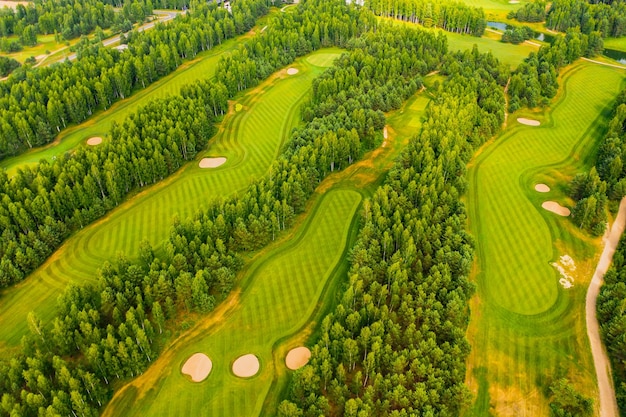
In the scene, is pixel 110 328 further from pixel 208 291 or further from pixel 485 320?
pixel 485 320

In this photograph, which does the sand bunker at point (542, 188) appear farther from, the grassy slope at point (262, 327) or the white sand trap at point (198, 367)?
the white sand trap at point (198, 367)

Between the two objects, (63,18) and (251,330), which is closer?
(251,330)

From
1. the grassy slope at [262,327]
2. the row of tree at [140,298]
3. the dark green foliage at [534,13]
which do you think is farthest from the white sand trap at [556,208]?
the dark green foliage at [534,13]

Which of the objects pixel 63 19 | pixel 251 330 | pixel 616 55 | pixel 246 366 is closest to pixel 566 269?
pixel 251 330

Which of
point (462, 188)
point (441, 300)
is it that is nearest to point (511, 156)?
point (462, 188)

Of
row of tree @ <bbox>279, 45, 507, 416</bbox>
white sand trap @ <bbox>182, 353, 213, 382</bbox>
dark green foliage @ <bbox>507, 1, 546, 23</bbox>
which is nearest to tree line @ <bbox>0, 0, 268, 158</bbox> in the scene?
white sand trap @ <bbox>182, 353, 213, 382</bbox>

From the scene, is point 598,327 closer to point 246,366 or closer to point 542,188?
point 542,188
